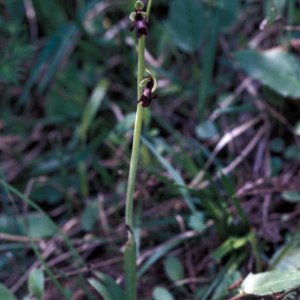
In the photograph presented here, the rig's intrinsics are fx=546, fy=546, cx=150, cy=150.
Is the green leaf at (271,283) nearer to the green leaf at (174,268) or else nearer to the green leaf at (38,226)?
the green leaf at (174,268)

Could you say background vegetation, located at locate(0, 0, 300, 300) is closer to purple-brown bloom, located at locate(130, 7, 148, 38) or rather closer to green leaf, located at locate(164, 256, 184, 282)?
green leaf, located at locate(164, 256, 184, 282)

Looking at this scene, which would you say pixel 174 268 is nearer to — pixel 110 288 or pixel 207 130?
pixel 110 288

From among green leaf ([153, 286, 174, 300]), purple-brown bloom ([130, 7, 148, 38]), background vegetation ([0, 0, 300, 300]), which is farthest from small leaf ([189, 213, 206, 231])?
purple-brown bloom ([130, 7, 148, 38])

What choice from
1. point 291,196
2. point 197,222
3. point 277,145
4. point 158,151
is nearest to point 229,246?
point 197,222

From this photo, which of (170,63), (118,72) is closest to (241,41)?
(170,63)

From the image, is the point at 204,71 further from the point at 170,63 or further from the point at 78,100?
the point at 78,100

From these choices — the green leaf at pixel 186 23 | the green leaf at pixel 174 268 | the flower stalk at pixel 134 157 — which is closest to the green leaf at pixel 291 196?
the green leaf at pixel 174 268
